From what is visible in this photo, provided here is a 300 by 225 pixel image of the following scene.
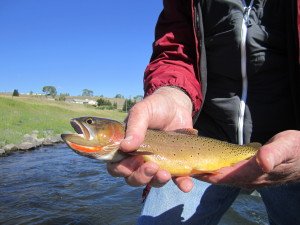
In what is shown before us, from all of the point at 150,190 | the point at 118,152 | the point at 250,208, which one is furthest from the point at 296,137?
the point at 250,208

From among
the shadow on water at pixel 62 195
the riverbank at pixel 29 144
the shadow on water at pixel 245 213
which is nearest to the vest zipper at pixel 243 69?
the shadow on water at pixel 245 213

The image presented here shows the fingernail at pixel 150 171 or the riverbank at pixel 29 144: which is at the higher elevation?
the fingernail at pixel 150 171

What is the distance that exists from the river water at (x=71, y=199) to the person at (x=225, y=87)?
4264 millimetres

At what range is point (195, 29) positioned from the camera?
3.42 metres

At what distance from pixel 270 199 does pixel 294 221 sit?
294mm

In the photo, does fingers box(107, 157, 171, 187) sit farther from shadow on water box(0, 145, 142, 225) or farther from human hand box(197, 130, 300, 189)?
shadow on water box(0, 145, 142, 225)

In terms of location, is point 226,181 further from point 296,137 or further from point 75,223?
point 75,223

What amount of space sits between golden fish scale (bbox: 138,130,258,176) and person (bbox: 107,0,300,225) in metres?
0.13

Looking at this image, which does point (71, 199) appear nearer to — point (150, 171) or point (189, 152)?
point (189, 152)

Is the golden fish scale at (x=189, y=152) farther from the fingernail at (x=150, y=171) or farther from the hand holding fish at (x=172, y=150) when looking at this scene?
→ the fingernail at (x=150, y=171)

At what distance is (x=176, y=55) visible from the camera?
3719 mm

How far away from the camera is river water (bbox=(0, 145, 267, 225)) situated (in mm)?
7758

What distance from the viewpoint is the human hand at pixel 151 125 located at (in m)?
2.58

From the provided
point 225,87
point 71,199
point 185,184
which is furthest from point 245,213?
point 185,184
